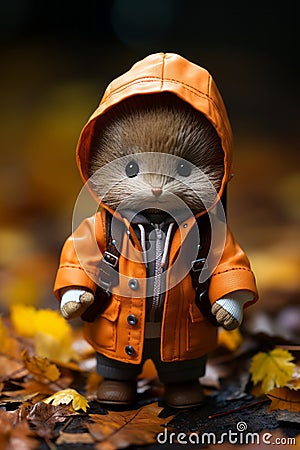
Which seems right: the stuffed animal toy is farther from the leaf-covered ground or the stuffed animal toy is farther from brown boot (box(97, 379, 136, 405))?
the leaf-covered ground

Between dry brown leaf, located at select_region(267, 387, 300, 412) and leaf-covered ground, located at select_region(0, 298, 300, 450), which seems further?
dry brown leaf, located at select_region(267, 387, 300, 412)

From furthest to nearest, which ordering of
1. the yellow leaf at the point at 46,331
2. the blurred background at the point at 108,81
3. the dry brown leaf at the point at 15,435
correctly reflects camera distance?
the blurred background at the point at 108,81, the yellow leaf at the point at 46,331, the dry brown leaf at the point at 15,435

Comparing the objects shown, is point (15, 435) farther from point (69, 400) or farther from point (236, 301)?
point (236, 301)

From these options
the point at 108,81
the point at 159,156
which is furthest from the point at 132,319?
the point at 108,81

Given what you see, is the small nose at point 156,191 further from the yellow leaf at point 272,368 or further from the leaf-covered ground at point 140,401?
the yellow leaf at point 272,368

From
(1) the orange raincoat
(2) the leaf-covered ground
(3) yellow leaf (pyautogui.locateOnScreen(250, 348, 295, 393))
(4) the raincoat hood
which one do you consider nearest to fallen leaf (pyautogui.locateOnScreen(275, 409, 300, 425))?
(2) the leaf-covered ground

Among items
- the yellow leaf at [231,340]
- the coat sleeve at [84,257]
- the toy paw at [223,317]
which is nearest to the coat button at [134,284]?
the coat sleeve at [84,257]

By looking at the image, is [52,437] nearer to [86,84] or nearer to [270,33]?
[86,84]
